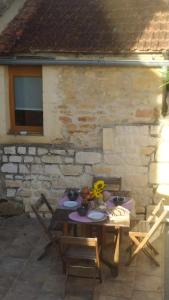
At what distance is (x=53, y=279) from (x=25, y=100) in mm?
3273

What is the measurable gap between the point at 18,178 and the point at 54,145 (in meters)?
0.93

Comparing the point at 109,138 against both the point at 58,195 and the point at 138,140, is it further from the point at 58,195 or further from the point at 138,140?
the point at 58,195

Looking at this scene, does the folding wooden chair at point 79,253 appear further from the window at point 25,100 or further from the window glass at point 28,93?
the window glass at point 28,93

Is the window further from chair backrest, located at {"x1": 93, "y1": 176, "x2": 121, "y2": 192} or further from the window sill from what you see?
chair backrest, located at {"x1": 93, "y1": 176, "x2": 121, "y2": 192}

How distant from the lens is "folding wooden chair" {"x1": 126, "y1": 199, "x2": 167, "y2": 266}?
6168 millimetres

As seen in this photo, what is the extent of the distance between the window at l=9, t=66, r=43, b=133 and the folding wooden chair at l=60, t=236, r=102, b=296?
2.68 meters

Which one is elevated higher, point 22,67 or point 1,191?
point 22,67

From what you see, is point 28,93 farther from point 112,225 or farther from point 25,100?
point 112,225

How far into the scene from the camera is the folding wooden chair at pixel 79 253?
17.8 feet

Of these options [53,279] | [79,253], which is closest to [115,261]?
[79,253]

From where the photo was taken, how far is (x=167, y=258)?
21.7 ft

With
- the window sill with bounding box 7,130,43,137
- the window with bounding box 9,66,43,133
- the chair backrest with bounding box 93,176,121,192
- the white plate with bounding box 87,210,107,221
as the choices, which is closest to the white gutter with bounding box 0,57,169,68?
the window with bounding box 9,66,43,133

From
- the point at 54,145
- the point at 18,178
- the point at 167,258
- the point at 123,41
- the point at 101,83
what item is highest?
the point at 123,41

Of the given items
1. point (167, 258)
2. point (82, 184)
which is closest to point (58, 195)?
point (82, 184)
